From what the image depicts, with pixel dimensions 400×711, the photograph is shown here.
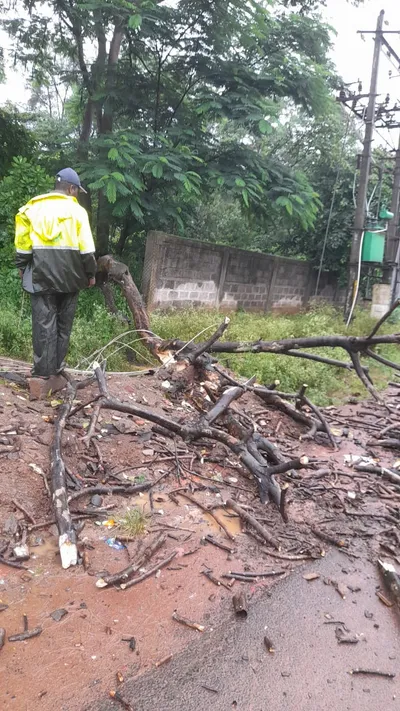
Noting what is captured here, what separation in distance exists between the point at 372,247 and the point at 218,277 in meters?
5.05

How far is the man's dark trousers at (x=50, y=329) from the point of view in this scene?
4.61 metres

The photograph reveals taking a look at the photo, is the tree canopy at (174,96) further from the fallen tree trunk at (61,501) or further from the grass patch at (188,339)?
the fallen tree trunk at (61,501)

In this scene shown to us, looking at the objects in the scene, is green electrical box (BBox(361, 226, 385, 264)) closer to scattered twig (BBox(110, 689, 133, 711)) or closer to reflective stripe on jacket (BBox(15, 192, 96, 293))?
reflective stripe on jacket (BBox(15, 192, 96, 293))

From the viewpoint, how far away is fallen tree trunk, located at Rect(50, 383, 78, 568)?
278 centimetres

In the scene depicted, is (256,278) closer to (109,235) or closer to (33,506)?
(109,235)

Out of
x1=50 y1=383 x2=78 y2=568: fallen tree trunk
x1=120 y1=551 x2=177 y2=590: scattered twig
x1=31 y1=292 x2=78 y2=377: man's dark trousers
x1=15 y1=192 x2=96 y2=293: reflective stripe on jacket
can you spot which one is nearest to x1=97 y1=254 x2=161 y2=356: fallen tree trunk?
x1=31 y1=292 x2=78 y2=377: man's dark trousers

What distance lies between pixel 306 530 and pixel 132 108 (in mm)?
8554

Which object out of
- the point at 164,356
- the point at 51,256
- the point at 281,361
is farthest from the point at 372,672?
the point at 281,361

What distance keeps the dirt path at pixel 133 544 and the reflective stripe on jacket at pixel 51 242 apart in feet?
3.65

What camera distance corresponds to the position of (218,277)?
37.0 ft

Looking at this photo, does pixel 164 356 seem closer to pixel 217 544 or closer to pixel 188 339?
pixel 188 339

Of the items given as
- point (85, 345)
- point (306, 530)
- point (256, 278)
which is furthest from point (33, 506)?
point (256, 278)

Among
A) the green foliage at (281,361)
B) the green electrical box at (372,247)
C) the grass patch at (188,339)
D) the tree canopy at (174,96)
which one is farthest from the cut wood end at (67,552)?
the green electrical box at (372,247)

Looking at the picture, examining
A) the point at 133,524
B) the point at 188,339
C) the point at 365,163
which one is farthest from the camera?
the point at 365,163
